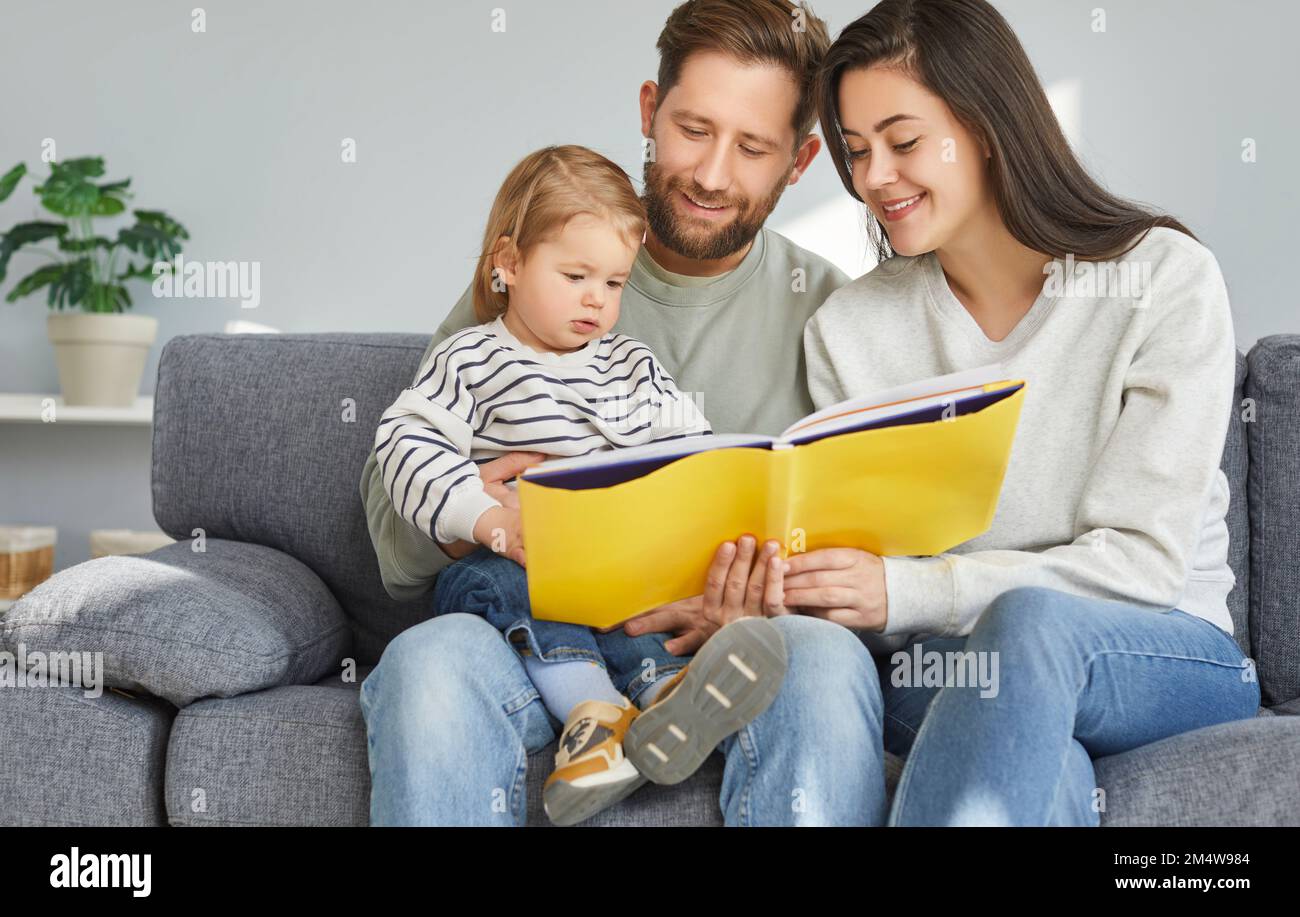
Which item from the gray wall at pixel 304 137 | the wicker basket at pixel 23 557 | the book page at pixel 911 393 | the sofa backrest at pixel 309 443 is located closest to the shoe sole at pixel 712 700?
the book page at pixel 911 393

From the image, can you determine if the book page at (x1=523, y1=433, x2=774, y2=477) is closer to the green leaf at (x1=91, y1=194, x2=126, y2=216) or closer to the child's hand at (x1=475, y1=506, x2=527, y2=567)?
the child's hand at (x1=475, y1=506, x2=527, y2=567)

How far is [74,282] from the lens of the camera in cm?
346

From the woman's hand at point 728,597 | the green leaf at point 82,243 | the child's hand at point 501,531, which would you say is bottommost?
the woman's hand at point 728,597

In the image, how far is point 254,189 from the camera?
3670mm

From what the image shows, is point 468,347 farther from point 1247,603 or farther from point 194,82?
point 194,82

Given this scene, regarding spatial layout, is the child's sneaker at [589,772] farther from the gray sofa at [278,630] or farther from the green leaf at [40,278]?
the green leaf at [40,278]

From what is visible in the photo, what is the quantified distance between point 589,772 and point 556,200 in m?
0.77

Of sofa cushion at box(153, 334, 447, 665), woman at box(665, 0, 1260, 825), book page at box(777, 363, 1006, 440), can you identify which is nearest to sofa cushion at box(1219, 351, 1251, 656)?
woman at box(665, 0, 1260, 825)

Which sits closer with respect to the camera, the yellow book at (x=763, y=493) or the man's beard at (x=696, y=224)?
the yellow book at (x=763, y=493)

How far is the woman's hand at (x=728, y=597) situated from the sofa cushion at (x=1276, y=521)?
2.79 feet

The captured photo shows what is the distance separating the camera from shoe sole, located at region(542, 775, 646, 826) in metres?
1.18

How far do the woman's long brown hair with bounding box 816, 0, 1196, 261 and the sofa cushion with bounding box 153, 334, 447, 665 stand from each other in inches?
37.1

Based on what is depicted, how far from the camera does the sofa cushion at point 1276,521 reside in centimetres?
175

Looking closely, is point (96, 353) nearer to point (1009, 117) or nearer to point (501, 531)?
point (501, 531)
